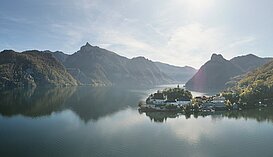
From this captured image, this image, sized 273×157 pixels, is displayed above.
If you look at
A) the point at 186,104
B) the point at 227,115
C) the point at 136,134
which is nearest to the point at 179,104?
the point at 186,104

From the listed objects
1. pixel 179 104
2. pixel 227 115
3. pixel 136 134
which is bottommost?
pixel 136 134

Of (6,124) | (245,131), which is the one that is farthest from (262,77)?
(6,124)

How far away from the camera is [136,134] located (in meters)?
58.4

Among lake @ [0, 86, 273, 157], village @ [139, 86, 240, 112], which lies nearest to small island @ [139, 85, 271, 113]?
village @ [139, 86, 240, 112]

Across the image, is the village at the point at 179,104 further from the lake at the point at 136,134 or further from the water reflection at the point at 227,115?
the lake at the point at 136,134

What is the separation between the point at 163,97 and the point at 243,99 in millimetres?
27711

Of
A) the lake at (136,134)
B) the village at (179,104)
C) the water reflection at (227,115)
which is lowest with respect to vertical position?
A: the lake at (136,134)

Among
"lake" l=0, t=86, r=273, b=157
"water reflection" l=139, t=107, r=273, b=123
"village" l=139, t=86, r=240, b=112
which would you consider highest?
"village" l=139, t=86, r=240, b=112

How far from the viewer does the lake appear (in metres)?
45.4

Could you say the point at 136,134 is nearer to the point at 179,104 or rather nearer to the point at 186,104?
the point at 179,104

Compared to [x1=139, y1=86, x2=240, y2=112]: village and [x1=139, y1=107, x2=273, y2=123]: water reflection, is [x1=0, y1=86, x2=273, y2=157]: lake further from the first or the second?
[x1=139, y1=86, x2=240, y2=112]: village

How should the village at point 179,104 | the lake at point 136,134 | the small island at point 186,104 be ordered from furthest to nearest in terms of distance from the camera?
the small island at point 186,104 < the village at point 179,104 < the lake at point 136,134

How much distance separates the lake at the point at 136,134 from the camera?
4544 centimetres

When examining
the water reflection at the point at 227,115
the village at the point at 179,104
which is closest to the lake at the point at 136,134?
the water reflection at the point at 227,115
